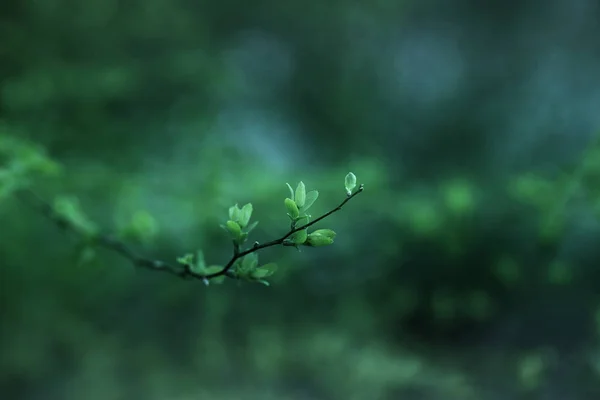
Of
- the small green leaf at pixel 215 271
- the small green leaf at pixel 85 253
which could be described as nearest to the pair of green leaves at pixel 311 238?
the small green leaf at pixel 215 271

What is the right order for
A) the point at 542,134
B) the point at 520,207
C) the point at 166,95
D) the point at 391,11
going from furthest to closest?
the point at 391,11, the point at 166,95, the point at 542,134, the point at 520,207

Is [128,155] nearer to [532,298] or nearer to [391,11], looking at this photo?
[391,11]

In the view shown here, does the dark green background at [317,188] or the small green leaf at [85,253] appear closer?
the small green leaf at [85,253]

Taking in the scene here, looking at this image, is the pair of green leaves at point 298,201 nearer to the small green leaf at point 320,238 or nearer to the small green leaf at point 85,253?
the small green leaf at point 320,238

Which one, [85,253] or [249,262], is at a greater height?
[85,253]

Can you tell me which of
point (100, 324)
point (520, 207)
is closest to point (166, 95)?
point (100, 324)

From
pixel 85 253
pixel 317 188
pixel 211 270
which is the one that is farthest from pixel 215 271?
pixel 317 188

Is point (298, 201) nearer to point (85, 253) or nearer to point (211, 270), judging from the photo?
point (211, 270)
